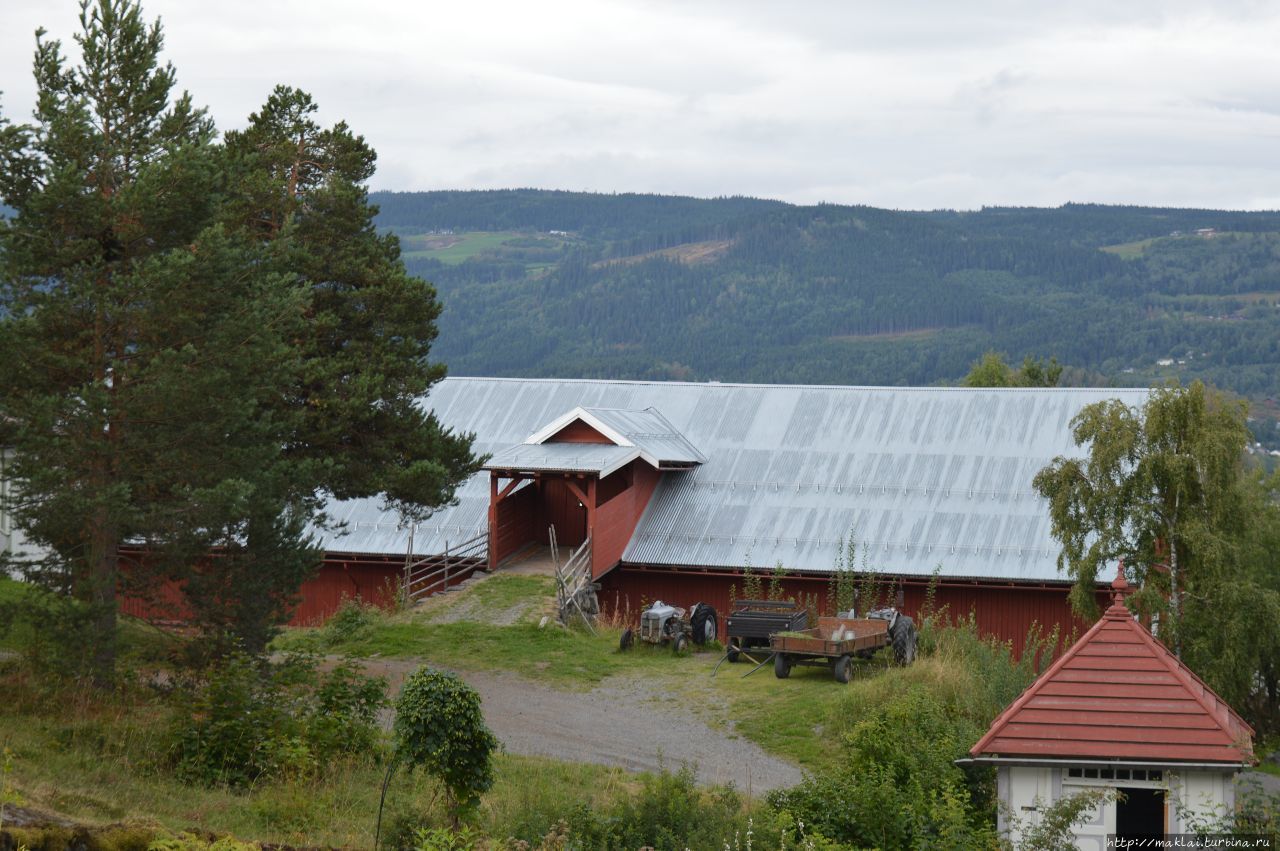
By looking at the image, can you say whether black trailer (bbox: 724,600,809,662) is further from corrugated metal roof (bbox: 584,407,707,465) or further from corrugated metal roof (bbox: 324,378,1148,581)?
corrugated metal roof (bbox: 584,407,707,465)

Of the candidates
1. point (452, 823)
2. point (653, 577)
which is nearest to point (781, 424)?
point (653, 577)

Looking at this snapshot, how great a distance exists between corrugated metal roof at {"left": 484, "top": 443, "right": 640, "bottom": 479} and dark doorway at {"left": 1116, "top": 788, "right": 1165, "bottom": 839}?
16810 millimetres

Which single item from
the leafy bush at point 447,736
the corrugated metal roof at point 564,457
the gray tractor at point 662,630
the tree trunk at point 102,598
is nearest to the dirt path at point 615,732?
the gray tractor at point 662,630

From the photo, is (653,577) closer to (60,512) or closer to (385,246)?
(385,246)

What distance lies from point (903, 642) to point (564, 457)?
9.71 metres

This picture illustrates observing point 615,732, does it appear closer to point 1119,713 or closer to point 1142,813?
point 1142,813

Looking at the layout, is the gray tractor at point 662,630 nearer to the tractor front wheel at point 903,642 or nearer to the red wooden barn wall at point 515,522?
the tractor front wheel at point 903,642

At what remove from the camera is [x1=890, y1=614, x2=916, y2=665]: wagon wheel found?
26562 millimetres

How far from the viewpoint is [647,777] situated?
17188 mm

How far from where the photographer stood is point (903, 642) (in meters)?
26.6

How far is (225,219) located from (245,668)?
8671 mm

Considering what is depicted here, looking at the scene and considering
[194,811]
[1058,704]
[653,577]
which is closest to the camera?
[194,811]

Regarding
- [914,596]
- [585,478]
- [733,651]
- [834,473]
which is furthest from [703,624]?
[834,473]

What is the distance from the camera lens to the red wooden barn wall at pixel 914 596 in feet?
106
